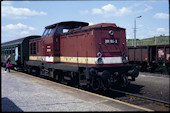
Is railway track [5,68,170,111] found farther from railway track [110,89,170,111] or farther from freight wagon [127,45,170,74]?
freight wagon [127,45,170,74]

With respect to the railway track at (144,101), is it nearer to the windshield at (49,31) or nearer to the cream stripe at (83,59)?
the cream stripe at (83,59)

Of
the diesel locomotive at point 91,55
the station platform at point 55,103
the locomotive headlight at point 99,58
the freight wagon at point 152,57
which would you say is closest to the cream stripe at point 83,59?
the diesel locomotive at point 91,55

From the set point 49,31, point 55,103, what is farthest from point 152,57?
point 55,103

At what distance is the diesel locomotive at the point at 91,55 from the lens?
8.42m

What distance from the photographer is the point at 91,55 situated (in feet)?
28.5

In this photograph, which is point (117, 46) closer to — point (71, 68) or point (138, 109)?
point (71, 68)

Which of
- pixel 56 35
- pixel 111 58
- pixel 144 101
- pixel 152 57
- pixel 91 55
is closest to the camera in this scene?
pixel 144 101

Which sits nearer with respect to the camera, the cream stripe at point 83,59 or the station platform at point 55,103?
the station platform at point 55,103

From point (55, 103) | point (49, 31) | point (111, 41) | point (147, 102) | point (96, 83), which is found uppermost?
point (49, 31)

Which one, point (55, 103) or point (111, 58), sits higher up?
point (111, 58)

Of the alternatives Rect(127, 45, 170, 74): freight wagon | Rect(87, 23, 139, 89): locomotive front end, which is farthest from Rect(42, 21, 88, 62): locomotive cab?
Rect(127, 45, 170, 74): freight wagon

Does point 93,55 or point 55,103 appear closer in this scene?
point 55,103

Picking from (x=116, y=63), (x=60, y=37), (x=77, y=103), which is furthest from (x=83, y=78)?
(x=60, y=37)

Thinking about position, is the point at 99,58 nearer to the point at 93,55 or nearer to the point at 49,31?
the point at 93,55
